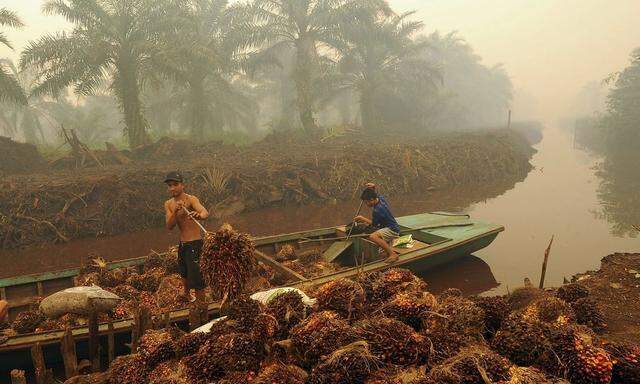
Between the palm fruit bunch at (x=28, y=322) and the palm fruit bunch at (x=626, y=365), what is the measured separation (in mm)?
6511

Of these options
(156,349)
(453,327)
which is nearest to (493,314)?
(453,327)

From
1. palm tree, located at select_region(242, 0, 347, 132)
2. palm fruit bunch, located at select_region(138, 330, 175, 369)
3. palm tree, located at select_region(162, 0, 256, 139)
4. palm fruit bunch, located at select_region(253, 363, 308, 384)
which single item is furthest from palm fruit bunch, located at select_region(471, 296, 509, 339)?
palm tree, located at select_region(242, 0, 347, 132)

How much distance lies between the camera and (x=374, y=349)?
127 inches

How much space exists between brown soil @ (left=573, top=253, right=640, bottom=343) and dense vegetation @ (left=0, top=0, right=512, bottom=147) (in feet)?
54.3

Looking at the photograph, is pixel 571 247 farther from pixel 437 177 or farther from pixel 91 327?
pixel 91 327

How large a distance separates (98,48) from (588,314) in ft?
59.6

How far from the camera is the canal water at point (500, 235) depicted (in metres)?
9.12

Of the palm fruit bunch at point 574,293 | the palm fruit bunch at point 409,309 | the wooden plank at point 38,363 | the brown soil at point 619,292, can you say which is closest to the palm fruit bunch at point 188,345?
the wooden plank at point 38,363

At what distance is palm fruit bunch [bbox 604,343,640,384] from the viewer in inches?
127

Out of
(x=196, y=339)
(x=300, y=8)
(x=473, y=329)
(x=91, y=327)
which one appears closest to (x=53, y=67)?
(x=300, y=8)

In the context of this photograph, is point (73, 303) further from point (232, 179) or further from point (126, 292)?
point (232, 179)

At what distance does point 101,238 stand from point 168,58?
818cm

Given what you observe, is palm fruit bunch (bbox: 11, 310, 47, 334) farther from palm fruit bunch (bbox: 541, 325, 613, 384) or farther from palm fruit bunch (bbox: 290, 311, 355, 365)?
palm fruit bunch (bbox: 541, 325, 613, 384)

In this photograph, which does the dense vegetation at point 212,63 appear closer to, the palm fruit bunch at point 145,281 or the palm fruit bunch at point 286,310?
the palm fruit bunch at point 145,281
